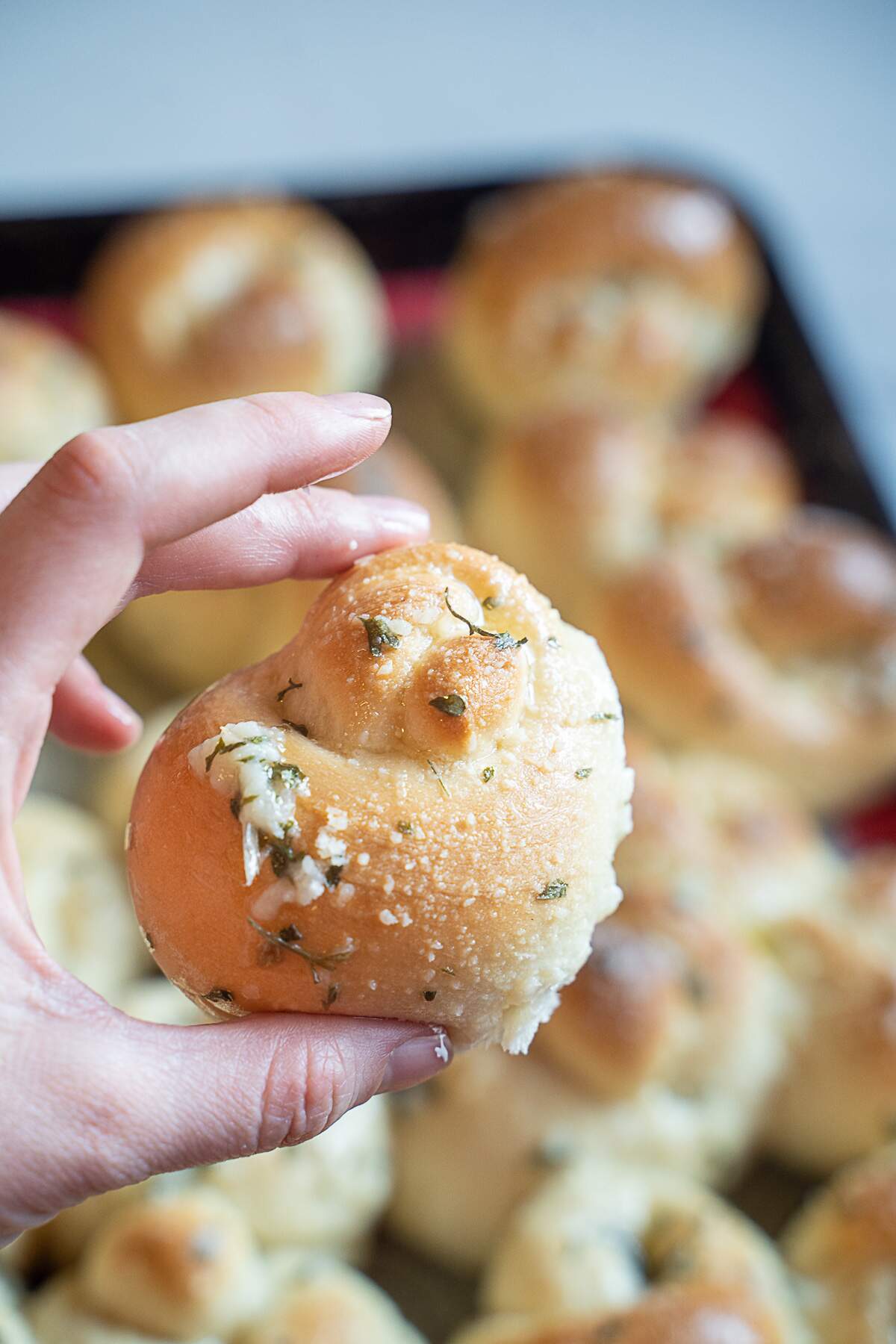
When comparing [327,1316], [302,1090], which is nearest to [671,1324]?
[327,1316]

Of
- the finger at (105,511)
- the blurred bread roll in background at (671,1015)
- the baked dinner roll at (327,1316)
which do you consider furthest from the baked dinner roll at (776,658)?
the finger at (105,511)

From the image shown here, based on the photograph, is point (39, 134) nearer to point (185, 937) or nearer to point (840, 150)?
point (840, 150)

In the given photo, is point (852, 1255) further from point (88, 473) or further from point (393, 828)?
point (88, 473)

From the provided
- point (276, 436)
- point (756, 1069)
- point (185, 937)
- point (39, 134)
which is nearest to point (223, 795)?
point (185, 937)

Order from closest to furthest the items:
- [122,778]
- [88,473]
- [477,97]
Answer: [88,473], [122,778], [477,97]

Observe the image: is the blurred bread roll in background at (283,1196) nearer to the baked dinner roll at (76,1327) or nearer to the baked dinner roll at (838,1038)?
the baked dinner roll at (76,1327)
